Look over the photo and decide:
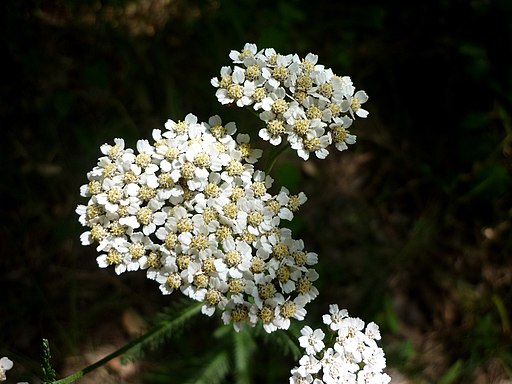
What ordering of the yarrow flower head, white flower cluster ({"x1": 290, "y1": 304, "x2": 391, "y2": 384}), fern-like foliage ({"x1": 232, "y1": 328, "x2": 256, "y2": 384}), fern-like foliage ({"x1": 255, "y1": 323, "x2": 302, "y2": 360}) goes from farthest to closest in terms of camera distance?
fern-like foliage ({"x1": 232, "y1": 328, "x2": 256, "y2": 384})
fern-like foliage ({"x1": 255, "y1": 323, "x2": 302, "y2": 360})
the yarrow flower head
white flower cluster ({"x1": 290, "y1": 304, "x2": 391, "y2": 384})

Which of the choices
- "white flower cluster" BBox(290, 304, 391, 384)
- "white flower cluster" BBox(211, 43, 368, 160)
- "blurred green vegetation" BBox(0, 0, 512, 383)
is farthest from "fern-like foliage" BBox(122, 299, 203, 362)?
"white flower cluster" BBox(211, 43, 368, 160)

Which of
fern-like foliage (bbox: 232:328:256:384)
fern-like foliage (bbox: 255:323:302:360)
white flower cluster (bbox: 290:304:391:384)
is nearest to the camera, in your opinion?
white flower cluster (bbox: 290:304:391:384)

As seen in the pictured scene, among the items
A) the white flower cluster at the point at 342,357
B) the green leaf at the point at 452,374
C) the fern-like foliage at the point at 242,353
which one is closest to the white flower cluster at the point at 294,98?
the white flower cluster at the point at 342,357

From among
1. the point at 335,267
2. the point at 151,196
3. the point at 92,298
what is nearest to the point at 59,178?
the point at 92,298

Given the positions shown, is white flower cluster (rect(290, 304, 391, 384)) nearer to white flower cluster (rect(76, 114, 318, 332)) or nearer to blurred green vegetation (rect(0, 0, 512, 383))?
white flower cluster (rect(76, 114, 318, 332))

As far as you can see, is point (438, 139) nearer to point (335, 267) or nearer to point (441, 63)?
point (441, 63)

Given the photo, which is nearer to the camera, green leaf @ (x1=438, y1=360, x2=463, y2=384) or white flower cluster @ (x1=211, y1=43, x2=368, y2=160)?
white flower cluster @ (x1=211, y1=43, x2=368, y2=160)
